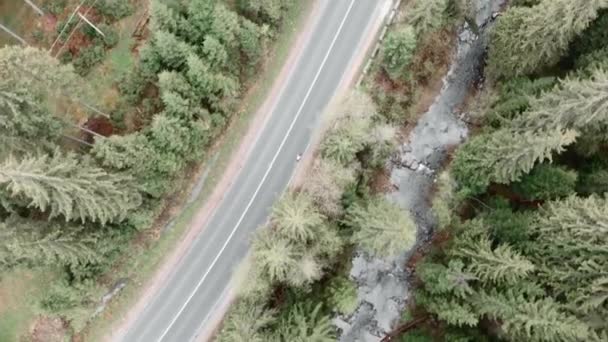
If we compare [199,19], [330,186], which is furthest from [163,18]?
[330,186]

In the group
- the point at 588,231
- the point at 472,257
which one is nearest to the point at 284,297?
the point at 472,257

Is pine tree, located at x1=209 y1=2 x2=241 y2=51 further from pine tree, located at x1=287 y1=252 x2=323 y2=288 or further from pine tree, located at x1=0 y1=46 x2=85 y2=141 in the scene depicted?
pine tree, located at x1=287 y1=252 x2=323 y2=288

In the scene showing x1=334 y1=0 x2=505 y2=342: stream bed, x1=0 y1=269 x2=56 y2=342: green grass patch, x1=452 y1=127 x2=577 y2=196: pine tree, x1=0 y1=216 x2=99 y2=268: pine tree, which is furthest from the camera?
x1=334 y1=0 x2=505 y2=342: stream bed

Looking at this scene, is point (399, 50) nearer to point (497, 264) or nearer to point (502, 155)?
point (502, 155)

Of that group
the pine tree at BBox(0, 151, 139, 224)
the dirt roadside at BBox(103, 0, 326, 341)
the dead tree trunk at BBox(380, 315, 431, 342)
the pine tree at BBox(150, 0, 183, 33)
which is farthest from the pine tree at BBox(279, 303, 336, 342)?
the pine tree at BBox(150, 0, 183, 33)

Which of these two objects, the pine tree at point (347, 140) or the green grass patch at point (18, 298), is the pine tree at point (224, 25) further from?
the green grass patch at point (18, 298)

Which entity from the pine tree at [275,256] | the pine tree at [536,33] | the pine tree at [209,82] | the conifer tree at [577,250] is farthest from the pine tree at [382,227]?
the pine tree at [536,33]
